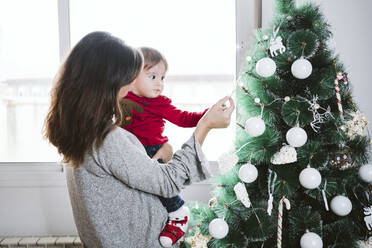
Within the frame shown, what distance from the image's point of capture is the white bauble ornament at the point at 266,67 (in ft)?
3.80

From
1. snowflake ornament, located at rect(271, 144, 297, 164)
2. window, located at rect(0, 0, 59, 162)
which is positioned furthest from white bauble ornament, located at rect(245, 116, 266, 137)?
window, located at rect(0, 0, 59, 162)

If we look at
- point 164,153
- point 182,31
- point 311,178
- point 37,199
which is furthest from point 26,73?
point 311,178

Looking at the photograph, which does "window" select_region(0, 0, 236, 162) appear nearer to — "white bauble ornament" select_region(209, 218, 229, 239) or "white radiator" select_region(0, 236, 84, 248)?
"white radiator" select_region(0, 236, 84, 248)

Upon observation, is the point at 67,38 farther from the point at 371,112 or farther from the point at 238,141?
the point at 371,112

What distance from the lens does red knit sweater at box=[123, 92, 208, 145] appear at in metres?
1.44

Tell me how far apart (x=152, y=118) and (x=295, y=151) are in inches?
25.5

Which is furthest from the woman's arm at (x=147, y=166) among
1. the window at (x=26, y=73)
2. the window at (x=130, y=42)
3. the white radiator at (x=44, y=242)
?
the window at (x=26, y=73)

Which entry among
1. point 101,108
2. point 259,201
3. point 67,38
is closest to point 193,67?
point 67,38

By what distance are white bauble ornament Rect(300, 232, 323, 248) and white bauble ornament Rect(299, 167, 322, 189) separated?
0.19 m

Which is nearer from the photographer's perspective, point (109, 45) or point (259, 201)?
point (109, 45)

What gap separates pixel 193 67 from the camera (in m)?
1.98

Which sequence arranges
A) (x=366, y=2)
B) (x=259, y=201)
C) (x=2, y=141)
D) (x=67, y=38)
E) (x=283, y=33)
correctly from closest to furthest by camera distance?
1. (x=283, y=33)
2. (x=259, y=201)
3. (x=366, y=2)
4. (x=67, y=38)
5. (x=2, y=141)

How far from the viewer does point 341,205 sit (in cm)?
122

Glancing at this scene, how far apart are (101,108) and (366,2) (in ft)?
5.10
